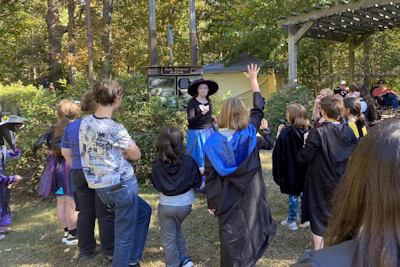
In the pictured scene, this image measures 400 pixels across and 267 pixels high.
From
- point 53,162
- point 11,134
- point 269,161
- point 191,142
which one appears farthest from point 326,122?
point 269,161

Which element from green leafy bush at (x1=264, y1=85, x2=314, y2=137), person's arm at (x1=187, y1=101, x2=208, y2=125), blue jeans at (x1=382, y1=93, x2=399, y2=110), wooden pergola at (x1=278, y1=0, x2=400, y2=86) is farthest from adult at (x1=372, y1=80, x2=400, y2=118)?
person's arm at (x1=187, y1=101, x2=208, y2=125)

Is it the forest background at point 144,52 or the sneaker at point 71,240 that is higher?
the forest background at point 144,52

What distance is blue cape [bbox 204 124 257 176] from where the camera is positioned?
283 cm

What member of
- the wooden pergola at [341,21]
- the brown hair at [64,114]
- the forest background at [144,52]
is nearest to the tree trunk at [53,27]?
the forest background at [144,52]

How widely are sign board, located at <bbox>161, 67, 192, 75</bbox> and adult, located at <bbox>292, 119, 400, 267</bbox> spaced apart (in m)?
6.28

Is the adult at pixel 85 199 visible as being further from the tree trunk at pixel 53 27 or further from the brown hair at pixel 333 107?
the tree trunk at pixel 53 27

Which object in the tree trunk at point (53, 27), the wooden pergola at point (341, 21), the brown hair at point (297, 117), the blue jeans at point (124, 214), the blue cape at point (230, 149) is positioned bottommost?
the blue jeans at point (124, 214)

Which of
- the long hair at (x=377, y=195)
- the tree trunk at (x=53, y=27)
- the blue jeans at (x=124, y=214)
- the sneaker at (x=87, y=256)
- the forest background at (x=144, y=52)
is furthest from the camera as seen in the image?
the tree trunk at (x=53, y=27)

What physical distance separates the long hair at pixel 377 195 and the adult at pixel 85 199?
2.57 m

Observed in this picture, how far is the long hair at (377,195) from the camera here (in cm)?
87

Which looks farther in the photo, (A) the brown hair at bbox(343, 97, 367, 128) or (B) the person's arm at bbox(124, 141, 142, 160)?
(A) the brown hair at bbox(343, 97, 367, 128)

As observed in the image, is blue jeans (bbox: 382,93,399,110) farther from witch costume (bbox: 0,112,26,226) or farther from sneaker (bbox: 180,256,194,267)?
witch costume (bbox: 0,112,26,226)

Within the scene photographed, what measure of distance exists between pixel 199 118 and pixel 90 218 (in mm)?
2148

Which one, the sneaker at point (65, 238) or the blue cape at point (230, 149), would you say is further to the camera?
the sneaker at point (65, 238)
